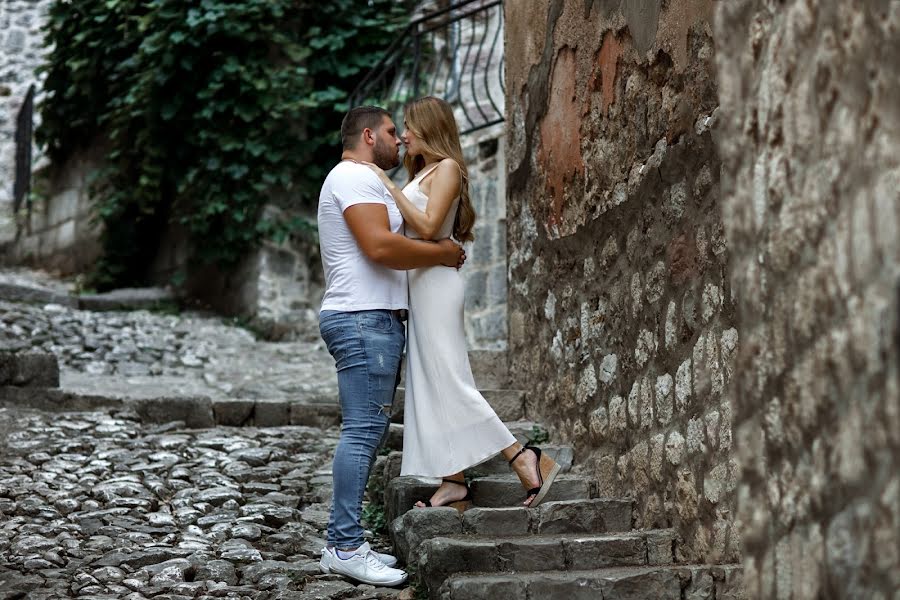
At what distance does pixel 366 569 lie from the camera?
3117 millimetres

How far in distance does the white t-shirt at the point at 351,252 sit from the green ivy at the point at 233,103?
573 centimetres

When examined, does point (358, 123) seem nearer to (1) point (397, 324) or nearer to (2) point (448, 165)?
(2) point (448, 165)

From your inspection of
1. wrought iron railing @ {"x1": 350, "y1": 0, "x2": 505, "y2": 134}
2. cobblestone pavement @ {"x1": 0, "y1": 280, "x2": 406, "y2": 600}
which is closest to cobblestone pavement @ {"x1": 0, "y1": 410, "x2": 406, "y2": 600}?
cobblestone pavement @ {"x1": 0, "y1": 280, "x2": 406, "y2": 600}

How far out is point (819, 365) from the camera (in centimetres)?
165

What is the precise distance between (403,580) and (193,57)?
703cm

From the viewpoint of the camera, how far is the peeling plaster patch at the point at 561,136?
3.79m

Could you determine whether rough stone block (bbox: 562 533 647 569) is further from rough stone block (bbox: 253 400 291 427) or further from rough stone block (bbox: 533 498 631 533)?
rough stone block (bbox: 253 400 291 427)

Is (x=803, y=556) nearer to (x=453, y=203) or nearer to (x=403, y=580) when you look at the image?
(x=403, y=580)

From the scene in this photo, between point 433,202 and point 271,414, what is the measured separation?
8.41ft

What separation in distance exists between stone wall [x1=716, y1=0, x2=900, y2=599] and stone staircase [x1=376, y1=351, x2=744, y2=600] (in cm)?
78

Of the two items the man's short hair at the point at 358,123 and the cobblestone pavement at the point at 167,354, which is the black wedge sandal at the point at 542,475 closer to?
the man's short hair at the point at 358,123

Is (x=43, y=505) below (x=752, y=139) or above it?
below

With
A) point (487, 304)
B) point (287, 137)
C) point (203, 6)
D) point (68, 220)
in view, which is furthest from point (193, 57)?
point (487, 304)

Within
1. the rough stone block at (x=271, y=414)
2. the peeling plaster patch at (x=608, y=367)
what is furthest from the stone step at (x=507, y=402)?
the rough stone block at (x=271, y=414)
